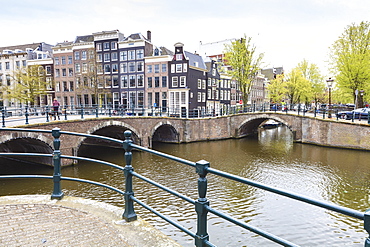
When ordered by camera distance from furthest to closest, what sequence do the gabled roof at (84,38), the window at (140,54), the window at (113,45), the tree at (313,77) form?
1. the tree at (313,77)
2. the gabled roof at (84,38)
3. the window at (113,45)
4. the window at (140,54)

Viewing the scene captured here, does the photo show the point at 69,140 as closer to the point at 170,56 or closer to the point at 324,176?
the point at 324,176

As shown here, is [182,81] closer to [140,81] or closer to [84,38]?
[140,81]

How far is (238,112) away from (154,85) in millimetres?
11504

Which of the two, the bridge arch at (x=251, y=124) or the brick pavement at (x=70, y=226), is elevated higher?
the brick pavement at (x=70, y=226)

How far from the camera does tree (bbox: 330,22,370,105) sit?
2566 cm

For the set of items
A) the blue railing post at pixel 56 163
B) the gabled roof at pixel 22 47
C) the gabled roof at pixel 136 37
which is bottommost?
the blue railing post at pixel 56 163

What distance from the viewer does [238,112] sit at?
29047mm

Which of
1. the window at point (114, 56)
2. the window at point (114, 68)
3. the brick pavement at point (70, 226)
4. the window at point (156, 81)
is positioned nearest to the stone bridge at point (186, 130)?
the window at point (156, 81)

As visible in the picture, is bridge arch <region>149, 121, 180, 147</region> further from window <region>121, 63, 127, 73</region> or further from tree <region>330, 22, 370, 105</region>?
tree <region>330, 22, 370, 105</region>

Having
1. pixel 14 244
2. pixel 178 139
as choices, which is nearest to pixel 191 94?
pixel 178 139

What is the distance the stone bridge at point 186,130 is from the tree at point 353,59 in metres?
7.68

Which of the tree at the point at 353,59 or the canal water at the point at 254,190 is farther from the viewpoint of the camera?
the tree at the point at 353,59

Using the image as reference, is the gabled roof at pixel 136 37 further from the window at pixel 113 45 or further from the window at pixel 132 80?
the window at pixel 132 80

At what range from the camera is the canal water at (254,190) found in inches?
305
